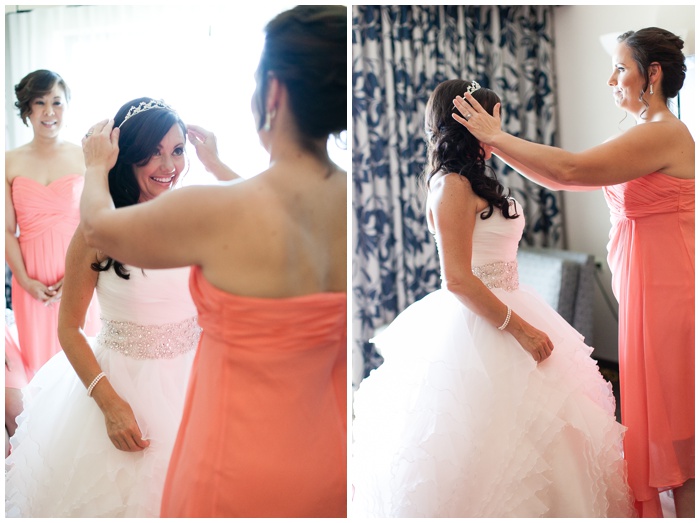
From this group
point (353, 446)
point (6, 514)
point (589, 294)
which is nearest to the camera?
point (6, 514)

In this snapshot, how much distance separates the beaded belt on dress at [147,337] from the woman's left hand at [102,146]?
1.37 feet

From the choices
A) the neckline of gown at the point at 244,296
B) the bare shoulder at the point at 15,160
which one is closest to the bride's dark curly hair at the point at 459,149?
the neckline of gown at the point at 244,296

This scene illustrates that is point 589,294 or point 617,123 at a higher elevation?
point 617,123

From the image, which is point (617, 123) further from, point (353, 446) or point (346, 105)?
point (353, 446)

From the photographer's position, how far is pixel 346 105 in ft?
6.23

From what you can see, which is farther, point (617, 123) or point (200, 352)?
point (617, 123)

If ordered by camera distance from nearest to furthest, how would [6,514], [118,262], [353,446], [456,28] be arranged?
[118,262] → [6,514] → [353,446] → [456,28]

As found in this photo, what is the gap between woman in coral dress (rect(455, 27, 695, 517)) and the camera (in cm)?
203

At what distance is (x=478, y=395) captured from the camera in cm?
193

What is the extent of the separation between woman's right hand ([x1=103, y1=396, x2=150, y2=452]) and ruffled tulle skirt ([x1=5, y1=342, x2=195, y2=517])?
0.01 m

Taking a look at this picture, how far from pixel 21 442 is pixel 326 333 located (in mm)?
883

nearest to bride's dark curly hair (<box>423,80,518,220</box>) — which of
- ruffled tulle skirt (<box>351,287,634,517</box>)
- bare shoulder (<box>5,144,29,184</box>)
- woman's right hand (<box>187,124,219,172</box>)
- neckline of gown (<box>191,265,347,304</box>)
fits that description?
ruffled tulle skirt (<box>351,287,634,517</box>)

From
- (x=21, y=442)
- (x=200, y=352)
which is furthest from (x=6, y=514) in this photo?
(x=200, y=352)

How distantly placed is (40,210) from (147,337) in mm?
472
